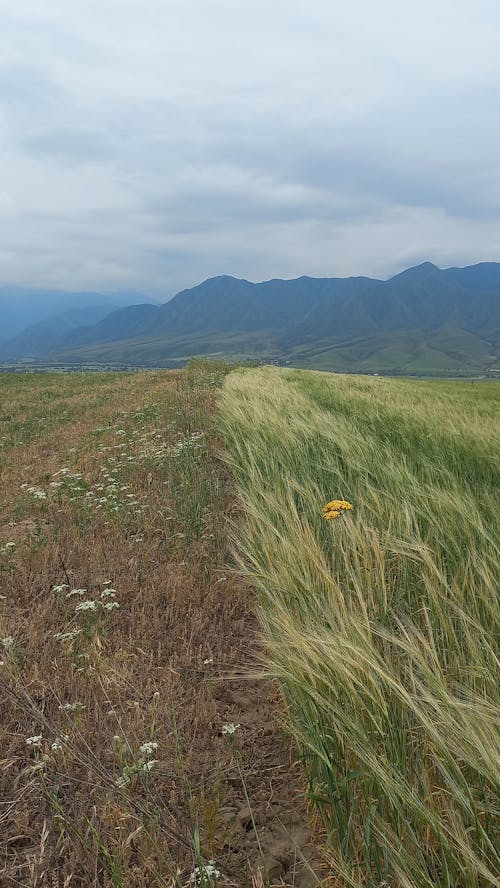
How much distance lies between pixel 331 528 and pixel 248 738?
1.37m

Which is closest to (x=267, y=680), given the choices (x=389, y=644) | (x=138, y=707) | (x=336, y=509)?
Result: (x=138, y=707)

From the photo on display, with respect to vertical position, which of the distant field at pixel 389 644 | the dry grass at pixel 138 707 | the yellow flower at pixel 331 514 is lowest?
the dry grass at pixel 138 707

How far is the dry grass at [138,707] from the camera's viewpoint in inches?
79.0

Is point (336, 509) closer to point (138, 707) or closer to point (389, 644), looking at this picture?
point (389, 644)

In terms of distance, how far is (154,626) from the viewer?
3555mm

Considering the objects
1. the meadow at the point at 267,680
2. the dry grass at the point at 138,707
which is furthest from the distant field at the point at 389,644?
the dry grass at the point at 138,707

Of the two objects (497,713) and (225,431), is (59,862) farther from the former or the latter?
(225,431)

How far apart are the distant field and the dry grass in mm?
308

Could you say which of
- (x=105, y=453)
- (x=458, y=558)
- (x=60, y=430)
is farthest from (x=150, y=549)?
(x=60, y=430)

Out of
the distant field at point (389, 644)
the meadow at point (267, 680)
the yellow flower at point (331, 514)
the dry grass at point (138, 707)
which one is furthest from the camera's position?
the yellow flower at point (331, 514)

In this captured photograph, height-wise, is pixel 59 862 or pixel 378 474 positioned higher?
pixel 378 474

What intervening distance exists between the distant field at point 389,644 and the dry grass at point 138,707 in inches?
12.1

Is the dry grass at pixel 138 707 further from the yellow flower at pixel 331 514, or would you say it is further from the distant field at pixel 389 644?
Result: the yellow flower at pixel 331 514

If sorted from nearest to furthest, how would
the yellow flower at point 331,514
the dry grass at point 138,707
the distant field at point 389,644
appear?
the distant field at point 389,644 → the dry grass at point 138,707 → the yellow flower at point 331,514
